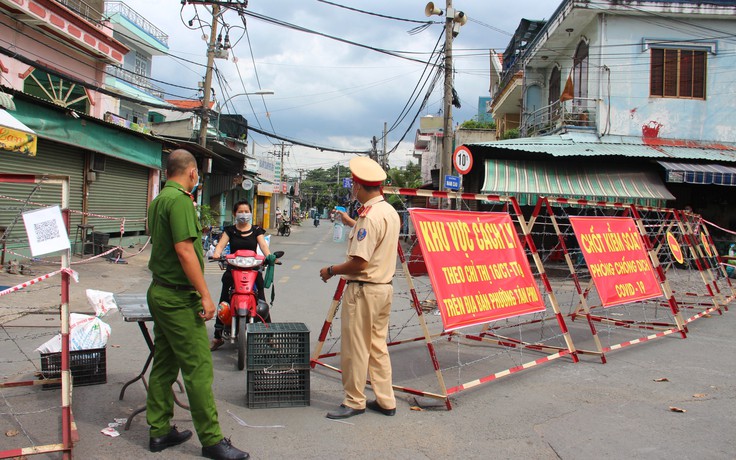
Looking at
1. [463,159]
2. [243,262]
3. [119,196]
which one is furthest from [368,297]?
[119,196]

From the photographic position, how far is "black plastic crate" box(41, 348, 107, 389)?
177 inches

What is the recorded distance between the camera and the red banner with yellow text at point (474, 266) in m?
4.73

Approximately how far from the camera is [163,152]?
63.9ft

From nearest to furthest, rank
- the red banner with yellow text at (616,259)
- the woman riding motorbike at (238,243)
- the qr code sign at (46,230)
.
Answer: the qr code sign at (46,230) → the woman riding motorbike at (238,243) → the red banner with yellow text at (616,259)

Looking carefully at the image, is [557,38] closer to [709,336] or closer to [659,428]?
[709,336]

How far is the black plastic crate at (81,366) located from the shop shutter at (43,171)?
7.33 meters

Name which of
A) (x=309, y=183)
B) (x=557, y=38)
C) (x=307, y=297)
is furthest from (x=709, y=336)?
(x=309, y=183)

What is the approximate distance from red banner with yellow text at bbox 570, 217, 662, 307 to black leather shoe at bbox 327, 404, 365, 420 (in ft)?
11.9

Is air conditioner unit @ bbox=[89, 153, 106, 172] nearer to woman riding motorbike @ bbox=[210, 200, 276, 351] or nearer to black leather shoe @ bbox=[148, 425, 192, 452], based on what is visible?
woman riding motorbike @ bbox=[210, 200, 276, 351]

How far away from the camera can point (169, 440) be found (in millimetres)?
3467

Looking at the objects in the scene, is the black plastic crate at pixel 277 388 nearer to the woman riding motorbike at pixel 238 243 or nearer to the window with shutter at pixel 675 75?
the woman riding motorbike at pixel 238 243

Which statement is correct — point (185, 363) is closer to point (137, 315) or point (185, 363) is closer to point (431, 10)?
point (137, 315)

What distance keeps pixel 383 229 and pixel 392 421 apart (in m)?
1.49

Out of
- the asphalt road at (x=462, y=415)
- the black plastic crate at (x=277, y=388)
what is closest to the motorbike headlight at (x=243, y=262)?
the asphalt road at (x=462, y=415)
